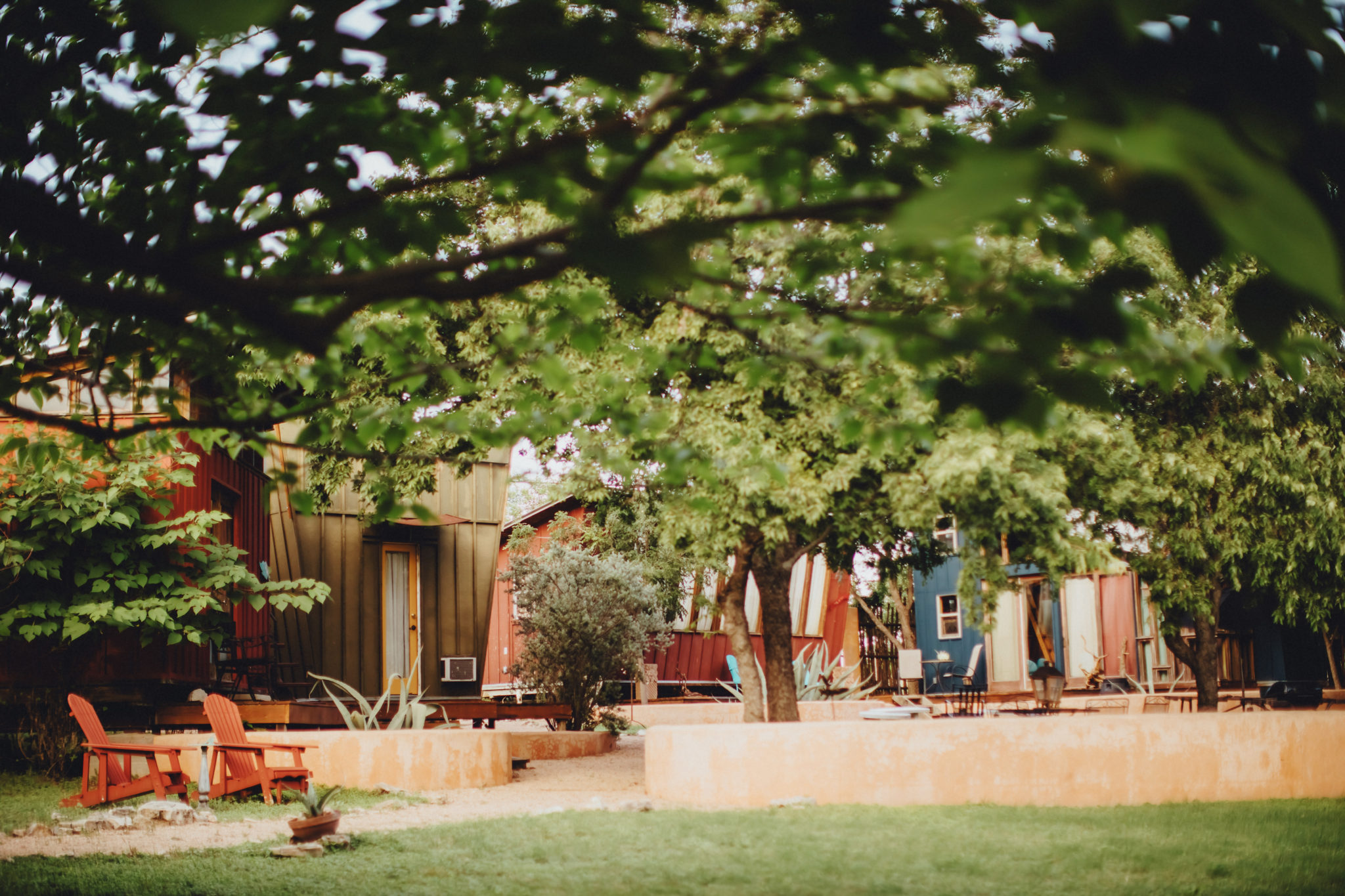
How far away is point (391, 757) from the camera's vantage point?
10641 millimetres

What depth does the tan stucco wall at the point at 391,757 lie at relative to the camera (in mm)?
10617

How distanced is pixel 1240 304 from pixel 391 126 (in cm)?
306

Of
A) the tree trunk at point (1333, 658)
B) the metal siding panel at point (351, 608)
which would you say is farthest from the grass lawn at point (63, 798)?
the tree trunk at point (1333, 658)

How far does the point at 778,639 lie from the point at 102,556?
24.1 ft

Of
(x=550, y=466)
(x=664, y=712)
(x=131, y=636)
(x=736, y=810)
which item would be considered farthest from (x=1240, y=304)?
(x=664, y=712)

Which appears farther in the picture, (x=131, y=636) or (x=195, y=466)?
(x=195, y=466)

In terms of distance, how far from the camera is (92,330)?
559cm

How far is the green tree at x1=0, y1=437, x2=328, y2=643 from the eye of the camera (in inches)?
423

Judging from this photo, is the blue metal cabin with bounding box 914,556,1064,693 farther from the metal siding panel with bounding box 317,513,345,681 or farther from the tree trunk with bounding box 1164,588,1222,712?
the metal siding panel with bounding box 317,513,345,681

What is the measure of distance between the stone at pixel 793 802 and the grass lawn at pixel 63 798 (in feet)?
11.3

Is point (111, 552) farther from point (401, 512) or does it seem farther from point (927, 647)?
point (927, 647)

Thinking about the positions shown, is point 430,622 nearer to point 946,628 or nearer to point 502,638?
point 502,638

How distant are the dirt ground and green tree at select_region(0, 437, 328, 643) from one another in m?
3.33

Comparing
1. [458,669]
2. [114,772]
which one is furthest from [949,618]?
[114,772]
